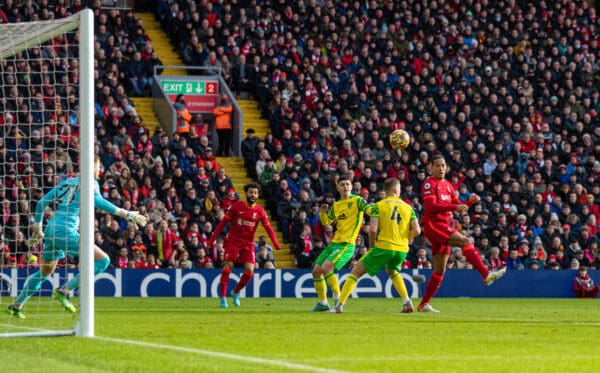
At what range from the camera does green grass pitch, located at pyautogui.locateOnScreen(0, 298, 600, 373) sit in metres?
8.71

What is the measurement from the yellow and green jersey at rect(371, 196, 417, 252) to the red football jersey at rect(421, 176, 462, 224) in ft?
1.10

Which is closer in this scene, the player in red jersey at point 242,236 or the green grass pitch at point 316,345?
the green grass pitch at point 316,345

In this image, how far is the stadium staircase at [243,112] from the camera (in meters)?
28.8

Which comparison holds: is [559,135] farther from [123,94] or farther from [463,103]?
[123,94]

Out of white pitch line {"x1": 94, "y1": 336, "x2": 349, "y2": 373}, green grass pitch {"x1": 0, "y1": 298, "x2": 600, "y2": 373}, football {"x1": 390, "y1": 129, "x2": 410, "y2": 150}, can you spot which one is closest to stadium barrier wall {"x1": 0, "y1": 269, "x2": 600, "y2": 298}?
football {"x1": 390, "y1": 129, "x2": 410, "y2": 150}

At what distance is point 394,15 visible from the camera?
35.9m

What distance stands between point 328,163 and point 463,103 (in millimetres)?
5686

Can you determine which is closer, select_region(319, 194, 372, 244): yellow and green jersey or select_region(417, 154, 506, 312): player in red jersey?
select_region(417, 154, 506, 312): player in red jersey

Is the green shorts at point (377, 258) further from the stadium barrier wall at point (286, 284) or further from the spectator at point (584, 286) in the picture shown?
the spectator at point (584, 286)

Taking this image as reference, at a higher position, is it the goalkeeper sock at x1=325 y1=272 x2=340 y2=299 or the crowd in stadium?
the crowd in stadium

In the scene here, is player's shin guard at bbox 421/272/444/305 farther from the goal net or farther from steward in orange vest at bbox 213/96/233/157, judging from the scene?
steward in orange vest at bbox 213/96/233/157

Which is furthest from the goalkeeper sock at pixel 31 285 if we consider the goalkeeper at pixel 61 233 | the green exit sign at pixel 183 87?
the green exit sign at pixel 183 87

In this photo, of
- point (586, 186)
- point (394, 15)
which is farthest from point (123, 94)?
point (586, 186)

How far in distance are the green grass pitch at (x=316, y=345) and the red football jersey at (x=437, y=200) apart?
1.51m
